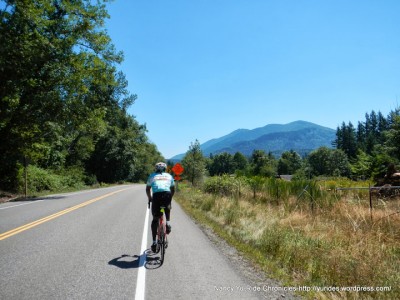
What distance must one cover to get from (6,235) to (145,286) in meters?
5.72

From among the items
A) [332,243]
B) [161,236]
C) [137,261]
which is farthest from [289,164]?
[137,261]

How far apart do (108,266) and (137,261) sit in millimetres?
692

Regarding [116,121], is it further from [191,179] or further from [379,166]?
[379,166]

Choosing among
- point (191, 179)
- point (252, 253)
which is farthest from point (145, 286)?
point (191, 179)

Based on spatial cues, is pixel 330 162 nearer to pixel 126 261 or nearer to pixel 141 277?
pixel 126 261

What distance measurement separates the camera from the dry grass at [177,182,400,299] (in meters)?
6.18

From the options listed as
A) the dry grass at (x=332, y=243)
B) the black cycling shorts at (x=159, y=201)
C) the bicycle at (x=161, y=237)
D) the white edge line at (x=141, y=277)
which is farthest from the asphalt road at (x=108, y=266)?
the dry grass at (x=332, y=243)

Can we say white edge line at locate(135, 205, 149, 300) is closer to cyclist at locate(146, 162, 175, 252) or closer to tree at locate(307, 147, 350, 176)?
cyclist at locate(146, 162, 175, 252)

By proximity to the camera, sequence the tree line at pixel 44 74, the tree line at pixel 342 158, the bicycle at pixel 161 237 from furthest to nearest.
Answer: the tree line at pixel 342 158 → the tree line at pixel 44 74 → the bicycle at pixel 161 237

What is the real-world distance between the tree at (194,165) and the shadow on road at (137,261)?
4174 centimetres

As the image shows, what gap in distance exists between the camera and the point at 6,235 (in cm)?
945

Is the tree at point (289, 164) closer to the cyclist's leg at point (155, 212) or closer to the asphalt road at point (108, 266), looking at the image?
the asphalt road at point (108, 266)

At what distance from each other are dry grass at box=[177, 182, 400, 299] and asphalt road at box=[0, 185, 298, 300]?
124 cm

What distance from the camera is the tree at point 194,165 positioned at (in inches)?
1980
